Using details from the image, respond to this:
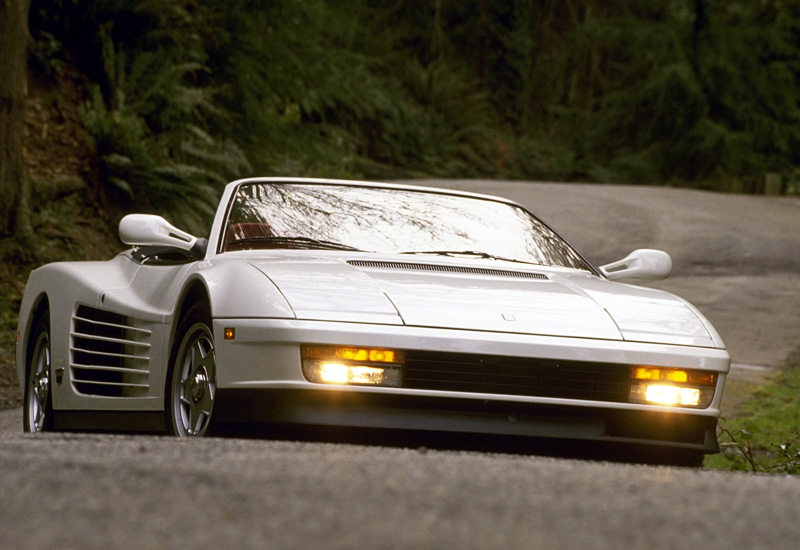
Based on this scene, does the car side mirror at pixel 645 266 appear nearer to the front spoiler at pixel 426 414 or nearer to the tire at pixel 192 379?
the front spoiler at pixel 426 414

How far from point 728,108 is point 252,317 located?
88.8 ft

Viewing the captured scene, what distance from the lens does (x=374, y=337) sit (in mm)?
4691

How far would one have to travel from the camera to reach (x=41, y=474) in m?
3.61

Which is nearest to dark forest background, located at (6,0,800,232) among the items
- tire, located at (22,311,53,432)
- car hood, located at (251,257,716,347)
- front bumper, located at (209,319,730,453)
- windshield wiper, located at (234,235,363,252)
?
tire, located at (22,311,53,432)

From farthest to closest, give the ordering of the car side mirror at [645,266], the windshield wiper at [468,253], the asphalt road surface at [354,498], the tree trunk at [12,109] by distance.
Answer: the tree trunk at [12,109]
the car side mirror at [645,266]
the windshield wiper at [468,253]
the asphalt road surface at [354,498]

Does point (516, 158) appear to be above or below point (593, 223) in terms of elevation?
below

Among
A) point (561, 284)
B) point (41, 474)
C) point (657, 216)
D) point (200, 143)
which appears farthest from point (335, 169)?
point (41, 474)

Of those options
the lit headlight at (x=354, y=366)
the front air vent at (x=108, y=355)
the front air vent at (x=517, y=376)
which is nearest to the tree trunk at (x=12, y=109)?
the front air vent at (x=108, y=355)

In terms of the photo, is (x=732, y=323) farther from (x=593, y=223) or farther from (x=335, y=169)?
(x=335, y=169)

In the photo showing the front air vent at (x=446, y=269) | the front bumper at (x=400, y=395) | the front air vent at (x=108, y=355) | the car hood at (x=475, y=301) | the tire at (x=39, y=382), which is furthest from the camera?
the tire at (x=39, y=382)

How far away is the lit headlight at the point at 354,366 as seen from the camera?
15.4 feet

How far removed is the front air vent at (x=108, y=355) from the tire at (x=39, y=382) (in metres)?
0.38

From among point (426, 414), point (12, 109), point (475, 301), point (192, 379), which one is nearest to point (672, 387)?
point (475, 301)

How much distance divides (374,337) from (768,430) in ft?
13.5
